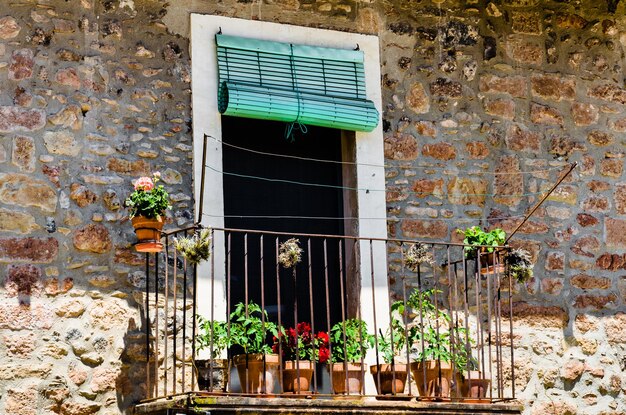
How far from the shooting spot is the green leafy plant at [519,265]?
8.89 metres

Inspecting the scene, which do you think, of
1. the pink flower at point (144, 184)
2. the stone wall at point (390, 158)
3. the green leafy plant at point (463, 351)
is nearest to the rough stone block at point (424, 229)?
the stone wall at point (390, 158)

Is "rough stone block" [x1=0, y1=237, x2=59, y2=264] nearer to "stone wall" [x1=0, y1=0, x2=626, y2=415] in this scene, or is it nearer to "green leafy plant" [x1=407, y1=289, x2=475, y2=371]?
"stone wall" [x1=0, y1=0, x2=626, y2=415]

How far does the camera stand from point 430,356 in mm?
8547

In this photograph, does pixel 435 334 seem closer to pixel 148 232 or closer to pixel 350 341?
pixel 350 341

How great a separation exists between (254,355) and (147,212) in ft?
3.62

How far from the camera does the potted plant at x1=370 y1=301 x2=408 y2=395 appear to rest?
820cm

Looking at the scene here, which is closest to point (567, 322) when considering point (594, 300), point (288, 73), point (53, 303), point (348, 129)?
point (594, 300)

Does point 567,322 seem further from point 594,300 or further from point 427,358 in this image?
point 427,358

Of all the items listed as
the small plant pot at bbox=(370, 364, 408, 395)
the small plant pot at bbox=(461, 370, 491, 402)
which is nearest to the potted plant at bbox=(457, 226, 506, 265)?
the small plant pot at bbox=(461, 370, 491, 402)

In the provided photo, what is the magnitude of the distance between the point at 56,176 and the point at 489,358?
10.2ft

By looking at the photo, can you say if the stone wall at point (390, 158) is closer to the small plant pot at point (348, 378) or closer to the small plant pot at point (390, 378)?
the small plant pot at point (390, 378)

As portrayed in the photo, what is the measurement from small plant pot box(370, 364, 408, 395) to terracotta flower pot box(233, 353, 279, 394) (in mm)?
697

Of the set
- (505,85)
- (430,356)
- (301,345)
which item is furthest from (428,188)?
(301,345)

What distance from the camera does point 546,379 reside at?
9.21 m
